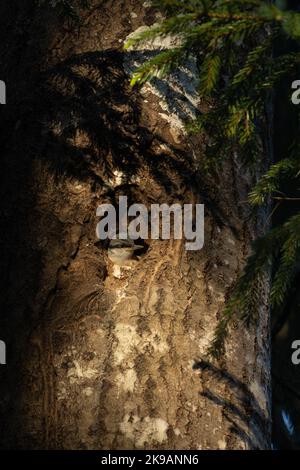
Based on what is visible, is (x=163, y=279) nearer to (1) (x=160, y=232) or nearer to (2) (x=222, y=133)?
(1) (x=160, y=232)

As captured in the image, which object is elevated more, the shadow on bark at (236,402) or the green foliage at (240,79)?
the green foliage at (240,79)

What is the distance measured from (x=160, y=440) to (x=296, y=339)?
1867mm

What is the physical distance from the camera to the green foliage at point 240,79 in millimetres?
1340

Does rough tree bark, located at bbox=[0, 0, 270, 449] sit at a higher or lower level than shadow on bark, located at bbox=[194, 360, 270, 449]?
higher

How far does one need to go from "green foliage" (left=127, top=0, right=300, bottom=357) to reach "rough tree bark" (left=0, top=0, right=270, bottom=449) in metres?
0.10

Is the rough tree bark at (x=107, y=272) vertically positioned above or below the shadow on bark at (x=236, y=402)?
above

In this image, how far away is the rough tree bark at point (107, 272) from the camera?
1.38 meters

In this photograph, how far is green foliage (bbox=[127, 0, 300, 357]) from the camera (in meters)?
1.34

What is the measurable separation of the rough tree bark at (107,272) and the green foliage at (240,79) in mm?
98

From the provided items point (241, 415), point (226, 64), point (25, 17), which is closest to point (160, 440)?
point (241, 415)

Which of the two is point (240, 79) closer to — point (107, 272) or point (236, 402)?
point (107, 272)

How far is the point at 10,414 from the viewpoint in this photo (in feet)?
4.51

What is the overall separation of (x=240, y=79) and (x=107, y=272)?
0.62 meters

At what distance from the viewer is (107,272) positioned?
158 centimetres
